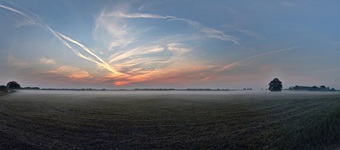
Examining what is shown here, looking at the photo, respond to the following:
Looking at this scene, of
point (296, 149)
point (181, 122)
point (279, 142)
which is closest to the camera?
point (296, 149)

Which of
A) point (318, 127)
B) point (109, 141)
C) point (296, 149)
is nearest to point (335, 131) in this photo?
point (318, 127)

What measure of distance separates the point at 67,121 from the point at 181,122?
1221 centimetres

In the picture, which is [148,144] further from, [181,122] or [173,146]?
[181,122]

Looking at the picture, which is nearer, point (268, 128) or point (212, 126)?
point (268, 128)

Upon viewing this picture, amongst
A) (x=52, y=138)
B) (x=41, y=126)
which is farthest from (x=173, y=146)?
(x=41, y=126)

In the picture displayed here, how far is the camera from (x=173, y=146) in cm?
1650

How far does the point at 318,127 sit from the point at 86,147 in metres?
17.3

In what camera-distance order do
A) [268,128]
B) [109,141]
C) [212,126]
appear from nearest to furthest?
[109,141], [268,128], [212,126]

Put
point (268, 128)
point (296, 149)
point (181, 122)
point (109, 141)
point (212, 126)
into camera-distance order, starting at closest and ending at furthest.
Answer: point (296, 149) → point (109, 141) → point (268, 128) → point (212, 126) → point (181, 122)

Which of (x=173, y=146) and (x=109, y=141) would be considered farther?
(x=109, y=141)

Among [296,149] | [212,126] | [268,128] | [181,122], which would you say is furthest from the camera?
[181,122]

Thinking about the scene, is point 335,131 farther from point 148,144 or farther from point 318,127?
point 148,144

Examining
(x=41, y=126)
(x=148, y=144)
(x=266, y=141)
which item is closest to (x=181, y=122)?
(x=148, y=144)

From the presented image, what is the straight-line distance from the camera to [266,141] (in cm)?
1670
